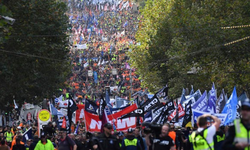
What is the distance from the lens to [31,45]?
34.7 m

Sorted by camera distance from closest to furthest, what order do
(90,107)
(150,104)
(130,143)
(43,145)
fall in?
(130,143) → (43,145) → (90,107) → (150,104)

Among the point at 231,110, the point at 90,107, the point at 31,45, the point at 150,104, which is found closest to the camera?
the point at 231,110

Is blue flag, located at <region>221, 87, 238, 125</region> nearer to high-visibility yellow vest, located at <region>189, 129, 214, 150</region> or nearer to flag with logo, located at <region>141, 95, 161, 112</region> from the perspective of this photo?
flag with logo, located at <region>141, 95, 161, 112</region>

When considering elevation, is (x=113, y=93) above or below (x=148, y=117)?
above

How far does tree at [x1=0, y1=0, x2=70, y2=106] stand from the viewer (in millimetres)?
32969

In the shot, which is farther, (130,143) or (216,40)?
(216,40)

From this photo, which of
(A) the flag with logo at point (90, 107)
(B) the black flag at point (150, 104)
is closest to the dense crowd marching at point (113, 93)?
(A) the flag with logo at point (90, 107)

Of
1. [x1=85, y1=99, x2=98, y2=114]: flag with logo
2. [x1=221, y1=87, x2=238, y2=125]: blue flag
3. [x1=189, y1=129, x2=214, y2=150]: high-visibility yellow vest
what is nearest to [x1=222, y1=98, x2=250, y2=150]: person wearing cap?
[x1=189, y1=129, x2=214, y2=150]: high-visibility yellow vest

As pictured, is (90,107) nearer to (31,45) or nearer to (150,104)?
(150,104)

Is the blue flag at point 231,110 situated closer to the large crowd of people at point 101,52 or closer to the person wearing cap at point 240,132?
the person wearing cap at point 240,132

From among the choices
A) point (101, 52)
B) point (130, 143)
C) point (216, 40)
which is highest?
point (101, 52)

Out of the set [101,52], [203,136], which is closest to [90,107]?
[203,136]

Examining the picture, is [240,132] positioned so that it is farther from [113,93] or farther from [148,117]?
[113,93]

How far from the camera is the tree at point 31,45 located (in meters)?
33.0
